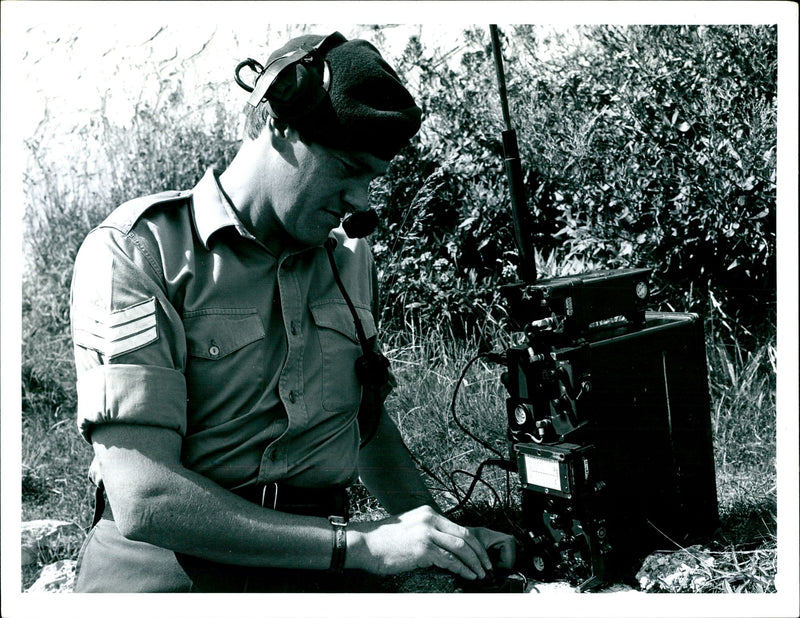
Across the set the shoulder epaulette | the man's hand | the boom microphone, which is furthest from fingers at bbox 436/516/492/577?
the shoulder epaulette

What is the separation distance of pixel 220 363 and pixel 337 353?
38cm

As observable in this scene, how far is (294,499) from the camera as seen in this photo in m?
2.11

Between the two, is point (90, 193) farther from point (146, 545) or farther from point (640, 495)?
point (640, 495)

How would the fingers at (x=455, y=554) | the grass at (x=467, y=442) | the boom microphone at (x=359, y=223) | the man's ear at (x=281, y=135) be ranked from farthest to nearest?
1. the grass at (x=467, y=442)
2. the boom microphone at (x=359, y=223)
3. the man's ear at (x=281, y=135)
4. the fingers at (x=455, y=554)

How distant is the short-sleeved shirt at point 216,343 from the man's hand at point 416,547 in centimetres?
29

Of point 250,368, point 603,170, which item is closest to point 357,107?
point 250,368

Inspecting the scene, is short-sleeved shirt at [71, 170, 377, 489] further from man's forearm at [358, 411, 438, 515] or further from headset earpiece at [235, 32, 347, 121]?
headset earpiece at [235, 32, 347, 121]

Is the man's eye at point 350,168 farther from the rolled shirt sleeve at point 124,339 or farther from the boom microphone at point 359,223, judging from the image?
the rolled shirt sleeve at point 124,339

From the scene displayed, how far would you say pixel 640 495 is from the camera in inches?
101

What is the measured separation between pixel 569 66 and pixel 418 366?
1.74 m

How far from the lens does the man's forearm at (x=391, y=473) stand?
2.37 meters

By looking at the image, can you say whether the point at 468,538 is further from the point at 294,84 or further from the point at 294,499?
the point at 294,84

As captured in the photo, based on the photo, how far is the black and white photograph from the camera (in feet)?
6.24

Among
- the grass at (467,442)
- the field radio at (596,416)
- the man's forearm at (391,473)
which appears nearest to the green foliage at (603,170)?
the grass at (467,442)
